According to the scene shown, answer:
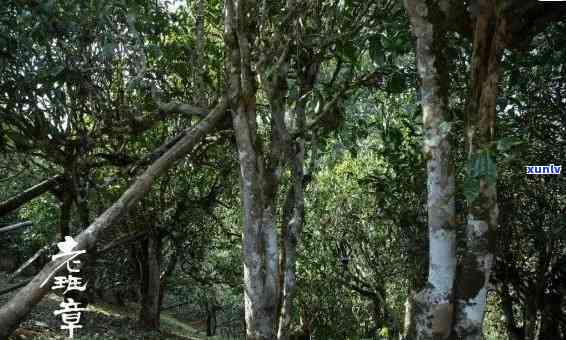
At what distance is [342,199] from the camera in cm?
1362

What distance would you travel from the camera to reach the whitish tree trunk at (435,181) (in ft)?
12.2

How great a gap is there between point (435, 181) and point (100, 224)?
2.74 m

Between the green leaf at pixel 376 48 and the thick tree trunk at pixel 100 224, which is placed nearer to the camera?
the thick tree trunk at pixel 100 224

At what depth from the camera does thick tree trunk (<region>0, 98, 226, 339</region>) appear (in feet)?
12.6

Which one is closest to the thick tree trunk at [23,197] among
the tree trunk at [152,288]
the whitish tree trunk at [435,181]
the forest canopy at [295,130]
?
the forest canopy at [295,130]

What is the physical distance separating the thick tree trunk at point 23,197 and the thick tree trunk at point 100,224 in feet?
10.4

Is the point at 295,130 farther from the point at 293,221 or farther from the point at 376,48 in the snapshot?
the point at 376,48

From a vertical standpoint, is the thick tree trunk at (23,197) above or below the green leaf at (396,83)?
below

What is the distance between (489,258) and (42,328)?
647cm

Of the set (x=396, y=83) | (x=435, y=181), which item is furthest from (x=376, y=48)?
(x=435, y=181)

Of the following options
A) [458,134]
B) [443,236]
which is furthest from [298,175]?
[443,236]

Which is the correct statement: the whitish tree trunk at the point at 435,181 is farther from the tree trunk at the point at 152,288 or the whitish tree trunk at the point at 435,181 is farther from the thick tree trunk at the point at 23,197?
the tree trunk at the point at 152,288

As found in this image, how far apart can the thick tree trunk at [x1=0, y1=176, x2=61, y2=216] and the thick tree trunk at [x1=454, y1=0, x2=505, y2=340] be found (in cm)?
597

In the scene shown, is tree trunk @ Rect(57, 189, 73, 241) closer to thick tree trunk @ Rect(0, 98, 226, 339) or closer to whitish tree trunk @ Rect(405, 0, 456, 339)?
thick tree trunk @ Rect(0, 98, 226, 339)
